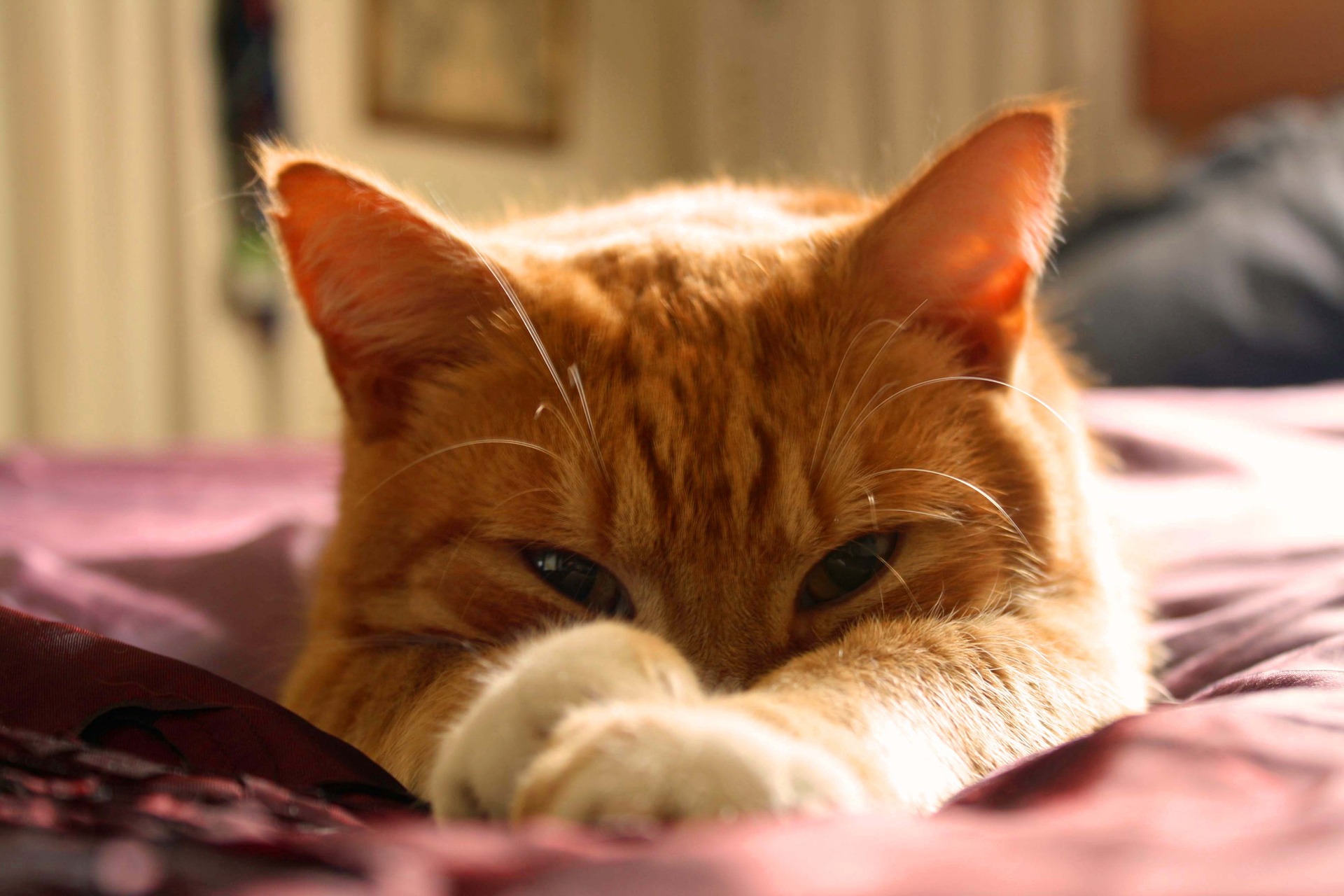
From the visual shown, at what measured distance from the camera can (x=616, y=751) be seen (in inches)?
24.2

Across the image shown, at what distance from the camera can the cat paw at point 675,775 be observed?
1.95 feet

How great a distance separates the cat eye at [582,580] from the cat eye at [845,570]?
6.3 inches

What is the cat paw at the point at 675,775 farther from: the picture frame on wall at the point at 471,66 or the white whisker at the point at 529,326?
the picture frame on wall at the point at 471,66

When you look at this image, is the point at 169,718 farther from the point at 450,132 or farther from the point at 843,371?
the point at 450,132

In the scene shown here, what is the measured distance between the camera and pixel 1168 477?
185 centimetres

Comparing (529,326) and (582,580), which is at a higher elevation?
(529,326)

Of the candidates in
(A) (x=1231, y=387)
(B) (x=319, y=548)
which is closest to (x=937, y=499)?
(B) (x=319, y=548)

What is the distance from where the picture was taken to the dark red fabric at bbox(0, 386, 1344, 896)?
49 centimetres

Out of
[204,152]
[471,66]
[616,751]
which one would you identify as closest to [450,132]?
[471,66]

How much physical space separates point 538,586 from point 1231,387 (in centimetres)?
214

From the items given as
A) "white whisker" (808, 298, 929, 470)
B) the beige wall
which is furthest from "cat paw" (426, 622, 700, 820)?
the beige wall

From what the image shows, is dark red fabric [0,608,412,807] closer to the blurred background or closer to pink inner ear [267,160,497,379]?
pink inner ear [267,160,497,379]

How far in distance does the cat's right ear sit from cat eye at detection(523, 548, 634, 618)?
0.81 ft

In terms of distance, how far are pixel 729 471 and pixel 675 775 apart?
37 cm
